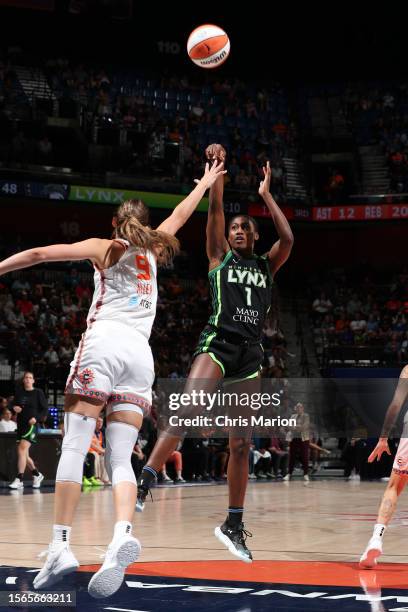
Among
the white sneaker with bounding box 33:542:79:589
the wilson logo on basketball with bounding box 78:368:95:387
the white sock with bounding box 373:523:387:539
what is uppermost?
the wilson logo on basketball with bounding box 78:368:95:387

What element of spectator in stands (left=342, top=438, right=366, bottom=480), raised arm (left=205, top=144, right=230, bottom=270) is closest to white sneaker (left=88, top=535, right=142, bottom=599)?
raised arm (left=205, top=144, right=230, bottom=270)

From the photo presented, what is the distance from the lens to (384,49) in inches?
1361

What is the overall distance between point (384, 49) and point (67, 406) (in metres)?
31.9

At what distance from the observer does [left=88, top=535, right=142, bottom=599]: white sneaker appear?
183 inches

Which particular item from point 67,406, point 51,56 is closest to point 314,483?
point 67,406

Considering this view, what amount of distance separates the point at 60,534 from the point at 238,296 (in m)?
2.57

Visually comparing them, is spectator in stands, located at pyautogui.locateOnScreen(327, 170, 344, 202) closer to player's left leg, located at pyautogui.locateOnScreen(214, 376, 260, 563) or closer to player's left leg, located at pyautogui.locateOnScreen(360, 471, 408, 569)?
player's left leg, located at pyautogui.locateOnScreen(360, 471, 408, 569)

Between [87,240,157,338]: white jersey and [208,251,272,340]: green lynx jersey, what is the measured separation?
1.67 metres

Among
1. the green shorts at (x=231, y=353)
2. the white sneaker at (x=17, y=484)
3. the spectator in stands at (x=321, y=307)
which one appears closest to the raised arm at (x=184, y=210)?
the green shorts at (x=231, y=353)

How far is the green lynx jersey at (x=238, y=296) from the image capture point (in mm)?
6945

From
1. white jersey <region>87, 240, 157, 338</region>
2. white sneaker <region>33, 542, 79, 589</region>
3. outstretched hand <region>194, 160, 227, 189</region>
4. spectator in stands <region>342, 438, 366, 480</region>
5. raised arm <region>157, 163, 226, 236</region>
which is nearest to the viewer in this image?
white sneaker <region>33, 542, 79, 589</region>

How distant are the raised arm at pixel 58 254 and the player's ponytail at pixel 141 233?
0.15 meters

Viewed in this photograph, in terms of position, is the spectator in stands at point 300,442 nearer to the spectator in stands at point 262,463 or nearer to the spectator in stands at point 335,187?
the spectator in stands at point 262,463

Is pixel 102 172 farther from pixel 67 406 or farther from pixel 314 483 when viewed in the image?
pixel 67 406
